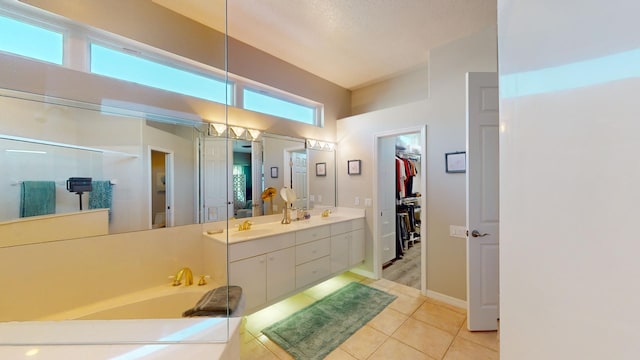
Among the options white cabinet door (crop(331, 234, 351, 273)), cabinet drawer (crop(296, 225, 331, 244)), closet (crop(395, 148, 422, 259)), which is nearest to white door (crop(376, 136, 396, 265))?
closet (crop(395, 148, 422, 259))

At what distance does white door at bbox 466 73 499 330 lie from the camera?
1.97 metres

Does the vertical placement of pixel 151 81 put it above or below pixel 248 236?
above

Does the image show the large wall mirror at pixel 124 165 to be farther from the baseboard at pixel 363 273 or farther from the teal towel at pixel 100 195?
the baseboard at pixel 363 273

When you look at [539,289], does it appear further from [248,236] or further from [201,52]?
[201,52]

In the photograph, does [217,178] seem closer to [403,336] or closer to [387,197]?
[403,336]

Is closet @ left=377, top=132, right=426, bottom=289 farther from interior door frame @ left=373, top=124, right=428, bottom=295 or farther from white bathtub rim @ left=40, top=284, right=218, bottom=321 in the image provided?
white bathtub rim @ left=40, top=284, right=218, bottom=321

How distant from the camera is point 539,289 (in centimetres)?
46

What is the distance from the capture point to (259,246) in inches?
85.4

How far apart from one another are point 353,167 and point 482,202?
1.77 m

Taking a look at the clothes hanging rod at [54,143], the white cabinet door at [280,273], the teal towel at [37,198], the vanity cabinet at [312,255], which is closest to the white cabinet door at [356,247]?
the vanity cabinet at [312,255]

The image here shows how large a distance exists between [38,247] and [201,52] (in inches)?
80.2

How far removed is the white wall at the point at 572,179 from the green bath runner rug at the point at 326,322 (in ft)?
5.59

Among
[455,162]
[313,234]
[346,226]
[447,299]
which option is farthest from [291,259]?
[455,162]

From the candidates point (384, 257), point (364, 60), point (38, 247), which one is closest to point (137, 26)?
point (38, 247)
